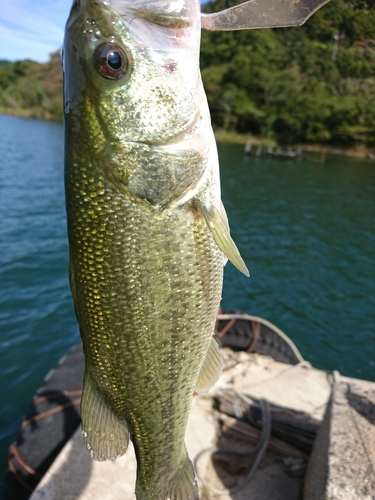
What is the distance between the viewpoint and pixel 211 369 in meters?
2.25

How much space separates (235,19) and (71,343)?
777 centimetres

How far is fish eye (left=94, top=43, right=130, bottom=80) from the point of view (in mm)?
1683

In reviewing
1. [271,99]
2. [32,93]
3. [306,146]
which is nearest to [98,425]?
[306,146]

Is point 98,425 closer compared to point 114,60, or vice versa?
point 114,60

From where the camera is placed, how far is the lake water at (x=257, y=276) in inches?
321

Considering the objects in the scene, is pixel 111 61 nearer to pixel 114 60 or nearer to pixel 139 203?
pixel 114 60

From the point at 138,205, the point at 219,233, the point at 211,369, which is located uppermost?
the point at 138,205

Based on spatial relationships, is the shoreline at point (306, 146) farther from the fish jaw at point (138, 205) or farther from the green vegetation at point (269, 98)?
the fish jaw at point (138, 205)

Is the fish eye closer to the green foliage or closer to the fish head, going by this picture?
the fish head

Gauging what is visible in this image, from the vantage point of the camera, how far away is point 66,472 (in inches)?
141

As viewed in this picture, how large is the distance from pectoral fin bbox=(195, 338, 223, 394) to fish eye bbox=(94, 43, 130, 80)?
145 cm

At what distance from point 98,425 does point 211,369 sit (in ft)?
2.22

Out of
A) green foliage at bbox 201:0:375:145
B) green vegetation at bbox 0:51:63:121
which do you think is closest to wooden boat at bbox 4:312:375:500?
green foliage at bbox 201:0:375:145

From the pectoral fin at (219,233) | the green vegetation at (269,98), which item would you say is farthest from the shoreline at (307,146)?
the pectoral fin at (219,233)
